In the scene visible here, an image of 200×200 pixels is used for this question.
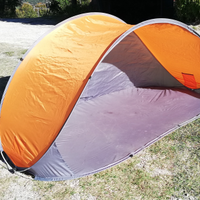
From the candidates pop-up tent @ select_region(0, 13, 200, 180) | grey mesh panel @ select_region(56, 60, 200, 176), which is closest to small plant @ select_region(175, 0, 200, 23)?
pop-up tent @ select_region(0, 13, 200, 180)

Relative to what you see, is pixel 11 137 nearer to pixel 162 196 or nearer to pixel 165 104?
pixel 162 196

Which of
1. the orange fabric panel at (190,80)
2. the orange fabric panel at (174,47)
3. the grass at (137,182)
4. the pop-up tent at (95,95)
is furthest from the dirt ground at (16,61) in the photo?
the orange fabric panel at (190,80)

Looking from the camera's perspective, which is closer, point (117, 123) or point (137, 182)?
point (137, 182)

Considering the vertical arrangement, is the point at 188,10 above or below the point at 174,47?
above

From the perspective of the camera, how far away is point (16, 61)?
6742 mm

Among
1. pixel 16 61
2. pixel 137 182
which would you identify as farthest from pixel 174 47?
pixel 16 61

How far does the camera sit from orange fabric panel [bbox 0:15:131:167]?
2801 millimetres

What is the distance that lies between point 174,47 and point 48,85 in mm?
2025

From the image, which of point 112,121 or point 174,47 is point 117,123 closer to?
point 112,121

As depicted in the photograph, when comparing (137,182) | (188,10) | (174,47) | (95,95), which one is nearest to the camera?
(137,182)

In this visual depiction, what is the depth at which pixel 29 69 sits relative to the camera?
3303 millimetres

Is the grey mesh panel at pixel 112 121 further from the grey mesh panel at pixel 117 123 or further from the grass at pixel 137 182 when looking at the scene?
the grass at pixel 137 182

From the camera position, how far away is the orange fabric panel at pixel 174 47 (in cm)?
373

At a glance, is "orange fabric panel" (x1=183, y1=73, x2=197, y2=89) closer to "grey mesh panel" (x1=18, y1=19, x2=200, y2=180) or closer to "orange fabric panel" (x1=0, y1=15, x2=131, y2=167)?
"grey mesh panel" (x1=18, y1=19, x2=200, y2=180)
